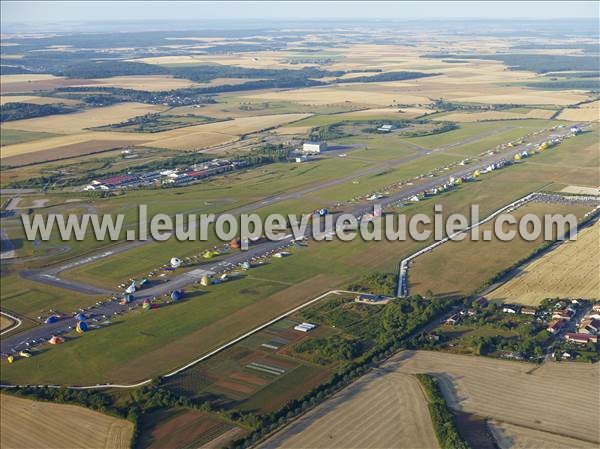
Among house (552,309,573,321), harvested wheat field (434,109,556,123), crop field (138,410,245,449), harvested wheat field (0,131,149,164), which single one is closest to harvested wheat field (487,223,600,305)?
house (552,309,573,321)

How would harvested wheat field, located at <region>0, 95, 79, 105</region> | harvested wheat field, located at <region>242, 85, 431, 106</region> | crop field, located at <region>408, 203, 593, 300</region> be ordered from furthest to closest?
1. harvested wheat field, located at <region>0, 95, 79, 105</region>
2. harvested wheat field, located at <region>242, 85, 431, 106</region>
3. crop field, located at <region>408, 203, 593, 300</region>

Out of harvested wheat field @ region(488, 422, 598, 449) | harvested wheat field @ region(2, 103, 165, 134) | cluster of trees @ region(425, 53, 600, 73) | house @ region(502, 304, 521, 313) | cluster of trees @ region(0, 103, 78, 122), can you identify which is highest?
cluster of trees @ region(425, 53, 600, 73)

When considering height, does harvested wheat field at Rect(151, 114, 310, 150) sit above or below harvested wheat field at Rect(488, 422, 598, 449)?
above

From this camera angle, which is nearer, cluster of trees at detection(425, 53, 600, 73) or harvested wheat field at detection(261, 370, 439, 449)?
harvested wheat field at detection(261, 370, 439, 449)

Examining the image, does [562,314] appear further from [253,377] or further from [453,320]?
[253,377]

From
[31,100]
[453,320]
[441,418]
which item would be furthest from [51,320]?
[31,100]

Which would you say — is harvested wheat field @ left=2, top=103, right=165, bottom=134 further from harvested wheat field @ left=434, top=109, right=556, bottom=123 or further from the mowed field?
harvested wheat field @ left=434, top=109, right=556, bottom=123
